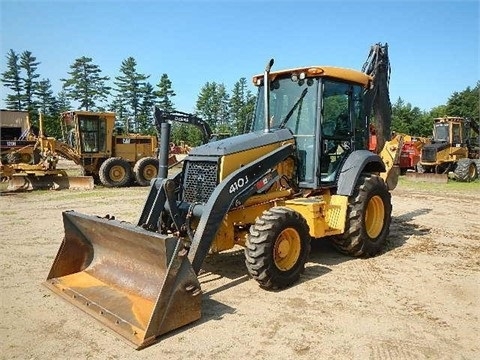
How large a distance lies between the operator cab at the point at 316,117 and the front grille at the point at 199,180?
1.35 m

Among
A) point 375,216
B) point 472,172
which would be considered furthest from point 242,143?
point 472,172

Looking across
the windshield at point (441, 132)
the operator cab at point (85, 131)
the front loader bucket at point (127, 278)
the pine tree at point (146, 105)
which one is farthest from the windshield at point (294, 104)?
the pine tree at point (146, 105)

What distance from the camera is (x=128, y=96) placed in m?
62.9

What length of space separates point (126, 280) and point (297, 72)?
140 inches

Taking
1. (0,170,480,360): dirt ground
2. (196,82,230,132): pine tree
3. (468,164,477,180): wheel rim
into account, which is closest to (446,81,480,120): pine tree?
(196,82,230,132): pine tree

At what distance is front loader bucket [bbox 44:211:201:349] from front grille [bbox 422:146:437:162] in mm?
16882

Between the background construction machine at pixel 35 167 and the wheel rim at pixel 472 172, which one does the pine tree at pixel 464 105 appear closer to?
the wheel rim at pixel 472 172

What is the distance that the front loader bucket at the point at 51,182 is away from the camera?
48.3 feet

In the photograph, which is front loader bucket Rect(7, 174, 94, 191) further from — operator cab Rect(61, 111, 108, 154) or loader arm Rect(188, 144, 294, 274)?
loader arm Rect(188, 144, 294, 274)

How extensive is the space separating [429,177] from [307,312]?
1531 centimetres

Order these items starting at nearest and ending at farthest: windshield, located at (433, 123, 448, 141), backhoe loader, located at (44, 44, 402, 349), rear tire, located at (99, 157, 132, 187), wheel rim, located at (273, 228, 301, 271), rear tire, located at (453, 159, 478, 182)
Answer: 1. backhoe loader, located at (44, 44, 402, 349)
2. wheel rim, located at (273, 228, 301, 271)
3. rear tire, located at (99, 157, 132, 187)
4. rear tire, located at (453, 159, 478, 182)
5. windshield, located at (433, 123, 448, 141)

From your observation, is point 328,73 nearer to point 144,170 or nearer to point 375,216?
point 375,216

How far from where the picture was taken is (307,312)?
408 centimetres

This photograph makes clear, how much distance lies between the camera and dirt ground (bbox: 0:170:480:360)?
11.1ft
